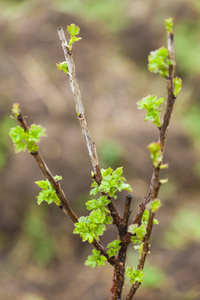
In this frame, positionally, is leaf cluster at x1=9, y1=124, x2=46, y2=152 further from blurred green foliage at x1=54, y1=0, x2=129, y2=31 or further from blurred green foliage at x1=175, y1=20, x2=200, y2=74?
blurred green foliage at x1=54, y1=0, x2=129, y2=31

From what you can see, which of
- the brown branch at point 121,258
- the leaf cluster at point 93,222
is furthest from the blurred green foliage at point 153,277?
the leaf cluster at point 93,222

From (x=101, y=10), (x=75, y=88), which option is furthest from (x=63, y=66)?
(x=101, y=10)

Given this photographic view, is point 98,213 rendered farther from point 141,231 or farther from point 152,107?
point 152,107

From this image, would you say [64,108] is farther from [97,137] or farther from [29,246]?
[29,246]

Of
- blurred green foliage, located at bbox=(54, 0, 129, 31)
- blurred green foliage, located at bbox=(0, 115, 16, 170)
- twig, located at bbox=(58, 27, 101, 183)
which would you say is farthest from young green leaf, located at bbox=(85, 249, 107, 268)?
blurred green foliage, located at bbox=(54, 0, 129, 31)

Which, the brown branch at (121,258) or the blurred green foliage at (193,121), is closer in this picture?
the brown branch at (121,258)

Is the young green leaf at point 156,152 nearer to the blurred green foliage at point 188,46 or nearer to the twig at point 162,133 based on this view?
the twig at point 162,133
